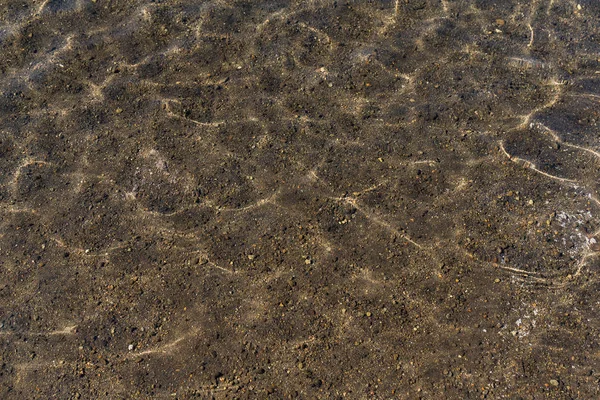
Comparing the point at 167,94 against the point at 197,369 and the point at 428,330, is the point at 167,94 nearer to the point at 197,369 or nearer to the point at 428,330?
the point at 197,369

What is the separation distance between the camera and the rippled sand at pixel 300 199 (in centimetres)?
289

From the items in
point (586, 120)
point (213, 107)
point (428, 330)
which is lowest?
point (428, 330)

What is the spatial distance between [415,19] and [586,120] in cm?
149

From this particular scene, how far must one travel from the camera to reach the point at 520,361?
2805 mm

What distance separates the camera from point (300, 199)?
3.45 metres

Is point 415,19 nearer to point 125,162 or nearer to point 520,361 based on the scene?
point 125,162

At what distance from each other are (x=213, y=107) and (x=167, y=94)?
38 centimetres

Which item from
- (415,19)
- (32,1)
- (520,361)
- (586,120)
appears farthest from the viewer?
(32,1)

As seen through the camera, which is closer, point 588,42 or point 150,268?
point 150,268

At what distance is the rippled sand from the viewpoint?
9.49 feet

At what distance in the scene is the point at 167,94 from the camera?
4.04 m

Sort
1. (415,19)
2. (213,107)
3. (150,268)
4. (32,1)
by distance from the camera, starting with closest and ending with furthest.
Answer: (150,268)
(213,107)
(415,19)
(32,1)

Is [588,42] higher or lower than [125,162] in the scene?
higher

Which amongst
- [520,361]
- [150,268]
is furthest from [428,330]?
[150,268]
